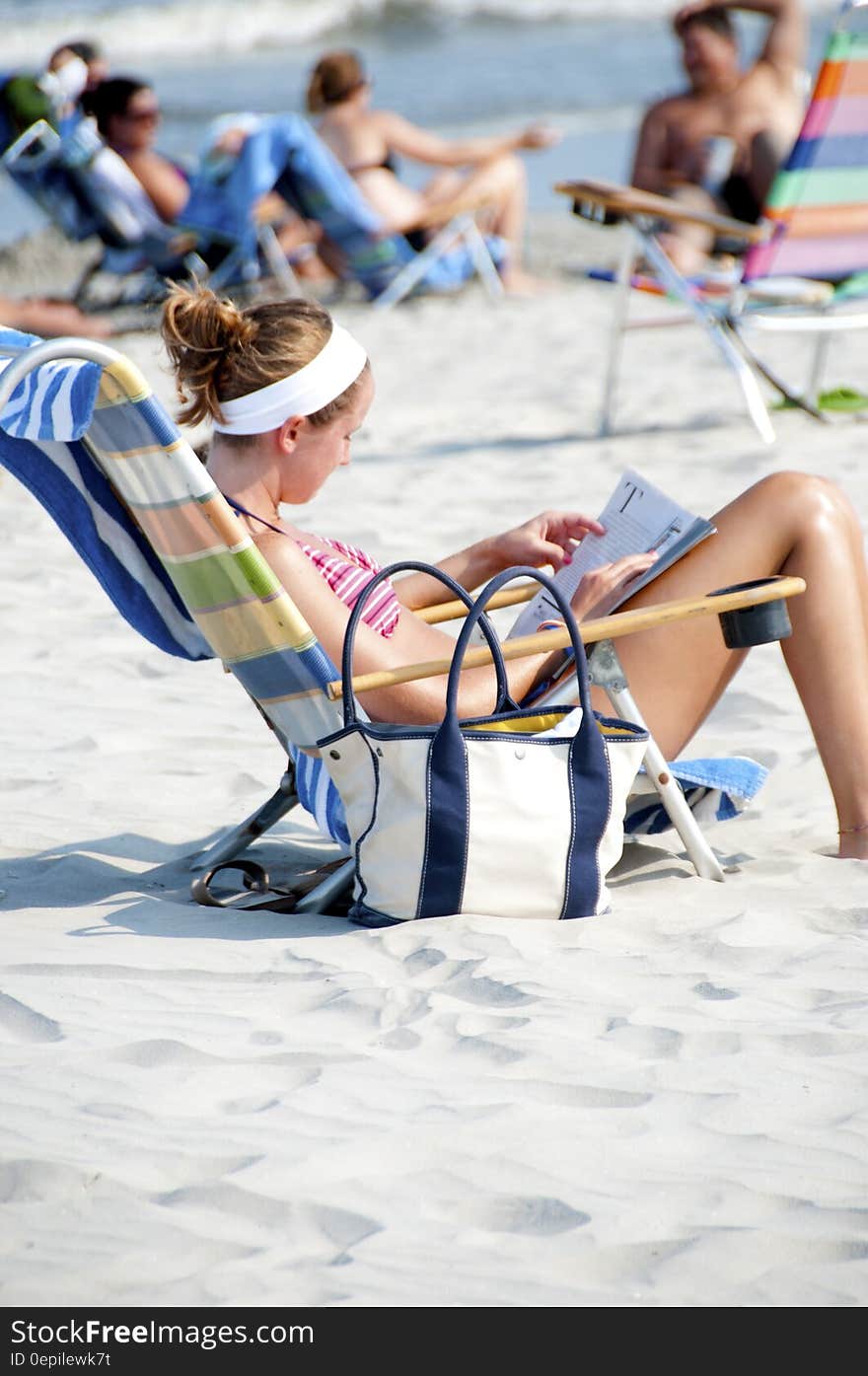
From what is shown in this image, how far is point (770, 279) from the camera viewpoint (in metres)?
6.33

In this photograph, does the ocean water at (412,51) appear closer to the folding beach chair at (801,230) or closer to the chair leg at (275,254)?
the chair leg at (275,254)

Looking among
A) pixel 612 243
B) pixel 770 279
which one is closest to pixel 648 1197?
pixel 770 279

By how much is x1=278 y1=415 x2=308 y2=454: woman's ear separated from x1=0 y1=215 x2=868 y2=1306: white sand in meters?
0.79

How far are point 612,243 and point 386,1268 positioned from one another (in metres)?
10.1

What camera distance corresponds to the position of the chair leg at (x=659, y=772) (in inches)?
107

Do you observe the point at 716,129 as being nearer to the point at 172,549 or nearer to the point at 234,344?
the point at 234,344

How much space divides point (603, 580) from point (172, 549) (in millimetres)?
690

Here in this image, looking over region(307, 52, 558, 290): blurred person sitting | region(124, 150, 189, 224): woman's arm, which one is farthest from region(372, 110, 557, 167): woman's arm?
region(124, 150, 189, 224): woman's arm

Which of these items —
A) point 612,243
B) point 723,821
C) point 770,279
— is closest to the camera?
point 723,821

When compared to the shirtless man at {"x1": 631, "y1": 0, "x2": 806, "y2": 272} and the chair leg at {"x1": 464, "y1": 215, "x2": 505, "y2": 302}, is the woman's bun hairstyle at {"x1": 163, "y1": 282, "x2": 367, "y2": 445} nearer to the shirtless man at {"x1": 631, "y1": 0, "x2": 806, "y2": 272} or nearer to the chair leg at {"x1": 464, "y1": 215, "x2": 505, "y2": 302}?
the shirtless man at {"x1": 631, "y1": 0, "x2": 806, "y2": 272}

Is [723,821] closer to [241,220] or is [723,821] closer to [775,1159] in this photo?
[775,1159]

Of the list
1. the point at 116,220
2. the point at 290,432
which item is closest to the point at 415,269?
the point at 116,220

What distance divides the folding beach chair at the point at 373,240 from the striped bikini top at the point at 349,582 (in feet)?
21.4

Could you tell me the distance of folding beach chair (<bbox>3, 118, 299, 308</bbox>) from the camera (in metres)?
8.81
